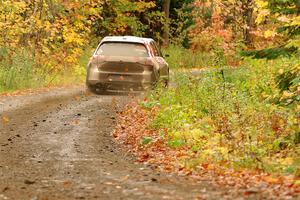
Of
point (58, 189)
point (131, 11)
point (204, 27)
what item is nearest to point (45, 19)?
point (131, 11)

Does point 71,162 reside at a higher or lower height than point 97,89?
higher

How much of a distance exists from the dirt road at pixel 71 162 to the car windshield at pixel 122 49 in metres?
2.36

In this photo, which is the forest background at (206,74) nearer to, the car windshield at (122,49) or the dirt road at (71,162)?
the dirt road at (71,162)

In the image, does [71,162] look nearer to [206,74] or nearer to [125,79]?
[206,74]

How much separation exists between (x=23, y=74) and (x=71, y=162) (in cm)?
1280

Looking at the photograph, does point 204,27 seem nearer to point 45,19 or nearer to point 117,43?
point 45,19

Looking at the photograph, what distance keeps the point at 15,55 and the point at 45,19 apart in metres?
4.93

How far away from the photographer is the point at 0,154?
1077cm

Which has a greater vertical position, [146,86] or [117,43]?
[117,43]

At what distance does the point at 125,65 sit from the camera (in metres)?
18.6

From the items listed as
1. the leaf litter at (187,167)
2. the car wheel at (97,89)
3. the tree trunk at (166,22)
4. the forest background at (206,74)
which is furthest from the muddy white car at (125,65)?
the tree trunk at (166,22)

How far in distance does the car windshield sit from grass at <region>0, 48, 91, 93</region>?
4.19 m

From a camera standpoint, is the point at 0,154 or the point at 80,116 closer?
the point at 0,154

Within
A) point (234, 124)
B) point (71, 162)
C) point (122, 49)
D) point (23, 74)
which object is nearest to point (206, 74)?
point (122, 49)
